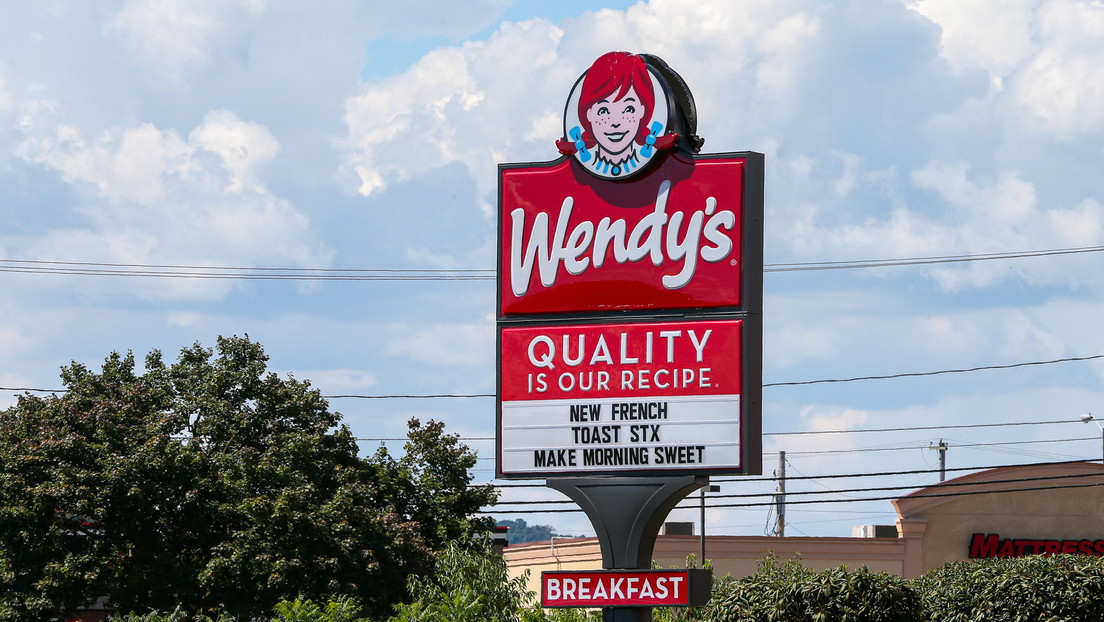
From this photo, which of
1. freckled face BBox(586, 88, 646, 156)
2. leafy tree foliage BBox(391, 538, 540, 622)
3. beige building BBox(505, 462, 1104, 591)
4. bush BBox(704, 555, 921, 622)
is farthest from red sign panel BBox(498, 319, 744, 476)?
beige building BBox(505, 462, 1104, 591)

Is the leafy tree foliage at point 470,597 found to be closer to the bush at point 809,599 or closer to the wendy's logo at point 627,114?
the bush at point 809,599

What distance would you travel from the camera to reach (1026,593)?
2612cm

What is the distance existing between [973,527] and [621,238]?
3686 centimetres

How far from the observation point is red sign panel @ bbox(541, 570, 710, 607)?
1609 cm

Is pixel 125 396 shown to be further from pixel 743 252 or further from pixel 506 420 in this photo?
pixel 743 252

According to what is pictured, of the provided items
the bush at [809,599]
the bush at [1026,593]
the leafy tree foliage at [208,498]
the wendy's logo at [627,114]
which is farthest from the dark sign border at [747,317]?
the leafy tree foliage at [208,498]

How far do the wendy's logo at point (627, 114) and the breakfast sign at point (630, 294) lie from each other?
0.7 inches

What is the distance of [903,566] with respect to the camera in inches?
1951

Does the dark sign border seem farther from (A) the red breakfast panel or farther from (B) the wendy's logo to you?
(A) the red breakfast panel

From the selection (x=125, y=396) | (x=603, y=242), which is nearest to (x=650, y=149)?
(x=603, y=242)

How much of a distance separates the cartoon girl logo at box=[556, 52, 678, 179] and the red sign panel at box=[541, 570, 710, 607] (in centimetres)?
519

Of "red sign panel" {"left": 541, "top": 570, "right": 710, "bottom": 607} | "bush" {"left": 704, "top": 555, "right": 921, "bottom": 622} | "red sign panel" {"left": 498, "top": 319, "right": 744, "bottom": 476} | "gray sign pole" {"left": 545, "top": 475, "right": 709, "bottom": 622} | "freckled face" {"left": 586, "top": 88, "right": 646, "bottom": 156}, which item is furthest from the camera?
"bush" {"left": 704, "top": 555, "right": 921, "bottom": 622}

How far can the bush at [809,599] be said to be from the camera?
2402 cm

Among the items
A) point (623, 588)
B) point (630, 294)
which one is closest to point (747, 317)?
point (630, 294)
